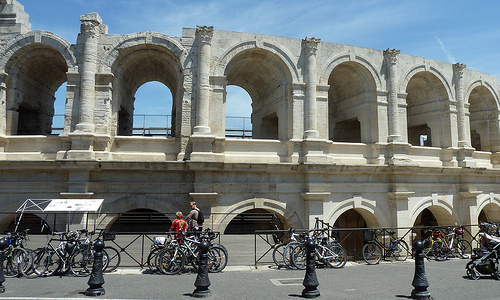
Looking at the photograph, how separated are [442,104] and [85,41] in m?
16.4

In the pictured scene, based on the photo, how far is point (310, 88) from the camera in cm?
1459

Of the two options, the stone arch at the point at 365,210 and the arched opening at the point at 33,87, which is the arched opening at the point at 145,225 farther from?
the stone arch at the point at 365,210

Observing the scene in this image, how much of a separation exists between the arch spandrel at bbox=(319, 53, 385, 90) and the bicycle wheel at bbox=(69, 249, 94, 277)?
1083 cm

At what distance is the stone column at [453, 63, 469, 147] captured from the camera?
17234 millimetres

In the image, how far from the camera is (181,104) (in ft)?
45.4

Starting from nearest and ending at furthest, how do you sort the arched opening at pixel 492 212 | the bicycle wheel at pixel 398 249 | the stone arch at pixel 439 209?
the bicycle wheel at pixel 398 249, the stone arch at pixel 439 209, the arched opening at pixel 492 212

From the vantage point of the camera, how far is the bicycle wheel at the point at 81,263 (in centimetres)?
871

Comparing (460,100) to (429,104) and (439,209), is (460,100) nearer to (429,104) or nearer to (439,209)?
(429,104)

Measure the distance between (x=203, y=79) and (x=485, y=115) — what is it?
15870 mm

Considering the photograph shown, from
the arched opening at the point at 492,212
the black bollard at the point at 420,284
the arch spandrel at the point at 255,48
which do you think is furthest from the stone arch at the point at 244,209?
the arched opening at the point at 492,212

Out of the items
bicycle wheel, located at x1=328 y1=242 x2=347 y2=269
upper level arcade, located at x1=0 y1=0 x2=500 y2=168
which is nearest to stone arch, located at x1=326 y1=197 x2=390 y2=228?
upper level arcade, located at x1=0 y1=0 x2=500 y2=168

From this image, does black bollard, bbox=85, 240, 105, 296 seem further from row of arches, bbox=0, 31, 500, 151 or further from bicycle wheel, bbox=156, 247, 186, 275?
row of arches, bbox=0, 31, 500, 151

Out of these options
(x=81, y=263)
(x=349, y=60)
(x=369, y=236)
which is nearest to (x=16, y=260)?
(x=81, y=263)

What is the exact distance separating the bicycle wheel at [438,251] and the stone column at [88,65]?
12.7 metres
